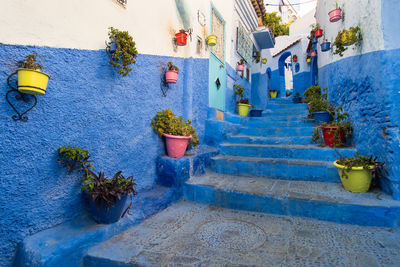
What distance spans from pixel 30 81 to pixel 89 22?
104 centimetres

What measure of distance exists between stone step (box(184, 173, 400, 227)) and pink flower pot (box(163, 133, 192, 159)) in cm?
48

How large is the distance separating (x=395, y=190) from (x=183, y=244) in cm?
252

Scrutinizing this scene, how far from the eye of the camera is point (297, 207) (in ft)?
8.80

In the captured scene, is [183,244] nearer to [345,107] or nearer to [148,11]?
[148,11]

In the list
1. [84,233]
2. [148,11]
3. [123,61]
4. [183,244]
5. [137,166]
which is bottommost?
[183,244]

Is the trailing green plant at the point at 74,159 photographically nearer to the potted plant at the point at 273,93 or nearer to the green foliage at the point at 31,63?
the green foliage at the point at 31,63

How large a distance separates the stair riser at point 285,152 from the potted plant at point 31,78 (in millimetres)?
3354

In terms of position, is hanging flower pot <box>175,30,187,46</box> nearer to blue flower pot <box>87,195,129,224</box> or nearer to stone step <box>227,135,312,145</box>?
stone step <box>227,135,312,145</box>

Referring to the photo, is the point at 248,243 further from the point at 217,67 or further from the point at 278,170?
the point at 217,67

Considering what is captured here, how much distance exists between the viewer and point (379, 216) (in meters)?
2.38

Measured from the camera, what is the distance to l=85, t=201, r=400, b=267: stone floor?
1.85 meters

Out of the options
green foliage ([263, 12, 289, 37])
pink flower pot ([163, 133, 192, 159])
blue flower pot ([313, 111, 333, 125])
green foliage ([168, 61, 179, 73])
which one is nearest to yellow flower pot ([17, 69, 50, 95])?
pink flower pot ([163, 133, 192, 159])

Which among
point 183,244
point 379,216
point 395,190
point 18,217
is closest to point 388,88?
point 395,190

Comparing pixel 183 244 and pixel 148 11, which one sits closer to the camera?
pixel 183 244
